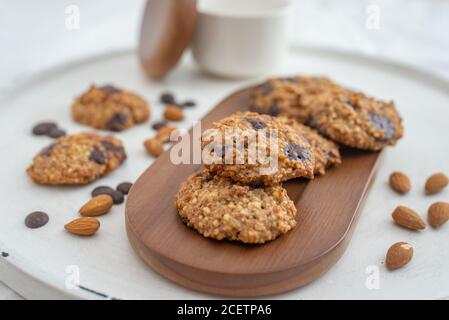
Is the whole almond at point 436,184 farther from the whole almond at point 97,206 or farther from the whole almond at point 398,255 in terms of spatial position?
the whole almond at point 97,206

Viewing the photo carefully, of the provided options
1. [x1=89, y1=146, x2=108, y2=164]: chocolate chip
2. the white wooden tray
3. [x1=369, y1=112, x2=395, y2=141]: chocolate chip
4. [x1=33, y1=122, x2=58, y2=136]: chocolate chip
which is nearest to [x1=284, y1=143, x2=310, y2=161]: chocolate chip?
the white wooden tray

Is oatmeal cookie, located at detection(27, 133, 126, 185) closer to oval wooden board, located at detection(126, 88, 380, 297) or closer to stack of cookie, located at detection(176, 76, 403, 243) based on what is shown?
oval wooden board, located at detection(126, 88, 380, 297)

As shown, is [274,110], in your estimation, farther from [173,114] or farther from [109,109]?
[109,109]

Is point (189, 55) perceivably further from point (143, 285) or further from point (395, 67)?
point (143, 285)

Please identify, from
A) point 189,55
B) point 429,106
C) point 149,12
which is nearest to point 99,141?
point 149,12

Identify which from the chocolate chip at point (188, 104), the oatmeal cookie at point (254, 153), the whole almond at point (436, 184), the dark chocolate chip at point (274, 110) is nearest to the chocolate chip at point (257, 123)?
the oatmeal cookie at point (254, 153)
